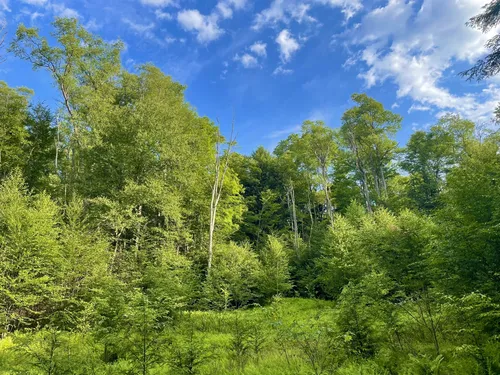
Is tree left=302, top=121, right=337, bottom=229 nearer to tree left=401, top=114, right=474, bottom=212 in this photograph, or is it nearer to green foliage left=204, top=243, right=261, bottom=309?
tree left=401, top=114, right=474, bottom=212

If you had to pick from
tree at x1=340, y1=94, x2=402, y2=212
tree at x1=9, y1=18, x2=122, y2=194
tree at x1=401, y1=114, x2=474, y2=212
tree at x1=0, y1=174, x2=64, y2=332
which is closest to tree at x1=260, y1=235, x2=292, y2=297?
tree at x1=340, y1=94, x2=402, y2=212

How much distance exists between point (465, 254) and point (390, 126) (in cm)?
1832

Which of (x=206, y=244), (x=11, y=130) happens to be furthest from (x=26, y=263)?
(x=11, y=130)

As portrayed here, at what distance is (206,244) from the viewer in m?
16.8

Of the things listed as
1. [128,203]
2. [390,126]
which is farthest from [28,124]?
[390,126]

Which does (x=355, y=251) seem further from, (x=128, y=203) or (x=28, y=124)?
(x=28, y=124)

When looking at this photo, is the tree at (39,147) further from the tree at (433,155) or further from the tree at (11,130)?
the tree at (433,155)

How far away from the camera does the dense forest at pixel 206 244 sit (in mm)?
4047

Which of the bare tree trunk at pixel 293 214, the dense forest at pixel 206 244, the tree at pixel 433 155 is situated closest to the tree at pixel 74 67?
the dense forest at pixel 206 244

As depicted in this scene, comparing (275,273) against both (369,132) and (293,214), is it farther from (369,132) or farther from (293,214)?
(369,132)

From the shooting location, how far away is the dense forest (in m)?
4.05

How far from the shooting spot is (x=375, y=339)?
418 centimetres

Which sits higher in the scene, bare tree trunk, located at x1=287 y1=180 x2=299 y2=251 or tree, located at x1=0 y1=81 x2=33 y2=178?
tree, located at x1=0 y1=81 x2=33 y2=178

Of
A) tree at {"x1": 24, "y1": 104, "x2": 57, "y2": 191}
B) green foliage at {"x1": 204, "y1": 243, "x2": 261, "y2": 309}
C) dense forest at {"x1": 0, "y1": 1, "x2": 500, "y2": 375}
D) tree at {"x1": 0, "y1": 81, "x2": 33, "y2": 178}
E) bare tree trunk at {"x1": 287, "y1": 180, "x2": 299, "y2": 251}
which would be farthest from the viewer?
bare tree trunk at {"x1": 287, "y1": 180, "x2": 299, "y2": 251}
